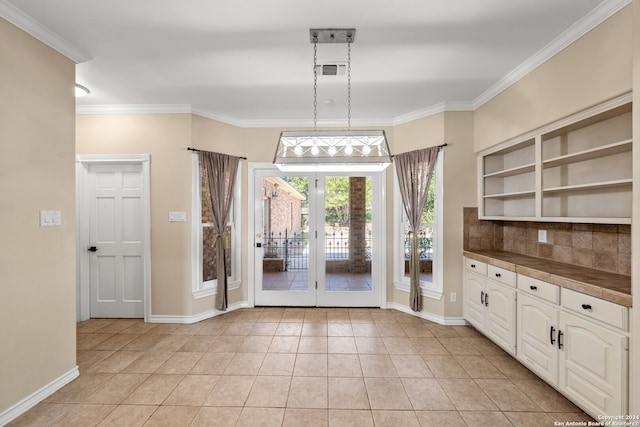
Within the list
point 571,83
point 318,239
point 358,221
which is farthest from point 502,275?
point 318,239

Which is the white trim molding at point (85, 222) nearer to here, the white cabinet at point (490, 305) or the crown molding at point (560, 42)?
the white cabinet at point (490, 305)

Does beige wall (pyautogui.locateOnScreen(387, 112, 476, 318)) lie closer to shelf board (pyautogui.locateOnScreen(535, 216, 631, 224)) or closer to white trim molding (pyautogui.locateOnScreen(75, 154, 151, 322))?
shelf board (pyautogui.locateOnScreen(535, 216, 631, 224))

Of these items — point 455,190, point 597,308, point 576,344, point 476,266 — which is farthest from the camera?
point 455,190

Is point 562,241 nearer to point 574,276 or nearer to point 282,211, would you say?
point 574,276

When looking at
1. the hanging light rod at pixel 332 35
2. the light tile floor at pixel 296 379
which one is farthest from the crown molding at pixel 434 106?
the light tile floor at pixel 296 379

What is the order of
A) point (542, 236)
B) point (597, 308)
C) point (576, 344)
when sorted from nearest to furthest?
point (597, 308) → point (576, 344) → point (542, 236)

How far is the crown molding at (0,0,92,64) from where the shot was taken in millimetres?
1967

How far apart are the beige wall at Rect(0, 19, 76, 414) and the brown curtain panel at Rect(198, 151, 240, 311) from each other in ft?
4.83

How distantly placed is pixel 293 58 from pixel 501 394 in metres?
3.19

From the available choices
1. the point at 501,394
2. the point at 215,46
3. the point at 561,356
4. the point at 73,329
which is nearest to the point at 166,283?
the point at 73,329

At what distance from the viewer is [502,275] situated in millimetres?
2773

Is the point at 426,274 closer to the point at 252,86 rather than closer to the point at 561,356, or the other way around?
the point at 561,356

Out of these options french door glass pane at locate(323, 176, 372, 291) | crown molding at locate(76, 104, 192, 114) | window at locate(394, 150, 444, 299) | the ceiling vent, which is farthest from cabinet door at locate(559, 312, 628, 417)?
crown molding at locate(76, 104, 192, 114)

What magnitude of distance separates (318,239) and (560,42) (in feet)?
10.4
